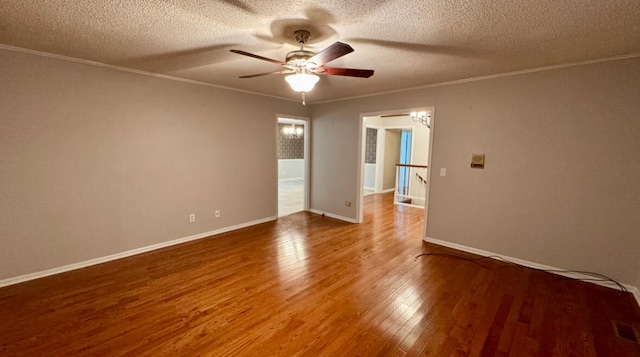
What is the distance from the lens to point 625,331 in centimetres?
211

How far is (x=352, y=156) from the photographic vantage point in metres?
4.95

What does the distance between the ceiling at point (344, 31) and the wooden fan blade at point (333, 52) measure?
28 centimetres

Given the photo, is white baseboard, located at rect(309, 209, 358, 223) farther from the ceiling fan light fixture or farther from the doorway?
the ceiling fan light fixture

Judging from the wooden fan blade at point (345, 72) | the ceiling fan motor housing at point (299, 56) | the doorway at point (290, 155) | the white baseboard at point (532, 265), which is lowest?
the white baseboard at point (532, 265)

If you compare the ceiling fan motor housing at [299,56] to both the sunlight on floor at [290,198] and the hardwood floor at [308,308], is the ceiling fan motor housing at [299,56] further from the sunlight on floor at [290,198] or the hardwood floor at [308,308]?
the sunlight on floor at [290,198]

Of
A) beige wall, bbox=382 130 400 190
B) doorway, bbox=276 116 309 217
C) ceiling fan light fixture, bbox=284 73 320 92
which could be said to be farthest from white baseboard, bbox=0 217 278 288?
beige wall, bbox=382 130 400 190

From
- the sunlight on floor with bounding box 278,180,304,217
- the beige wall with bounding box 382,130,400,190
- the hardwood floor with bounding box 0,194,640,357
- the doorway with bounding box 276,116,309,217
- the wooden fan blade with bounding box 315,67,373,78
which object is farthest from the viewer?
the doorway with bounding box 276,116,309,217

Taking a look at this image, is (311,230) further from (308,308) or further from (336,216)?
(308,308)

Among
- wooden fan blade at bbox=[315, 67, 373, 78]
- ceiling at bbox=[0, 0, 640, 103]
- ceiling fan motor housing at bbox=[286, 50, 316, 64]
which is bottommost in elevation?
wooden fan blade at bbox=[315, 67, 373, 78]

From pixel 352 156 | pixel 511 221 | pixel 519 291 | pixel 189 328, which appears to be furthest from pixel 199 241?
pixel 511 221

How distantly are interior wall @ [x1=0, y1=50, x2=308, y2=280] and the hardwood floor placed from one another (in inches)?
16.3

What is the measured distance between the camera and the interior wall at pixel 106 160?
2.65 meters

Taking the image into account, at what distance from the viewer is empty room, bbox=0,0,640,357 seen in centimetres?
194

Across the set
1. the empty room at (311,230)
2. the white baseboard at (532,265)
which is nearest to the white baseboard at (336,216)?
the empty room at (311,230)
